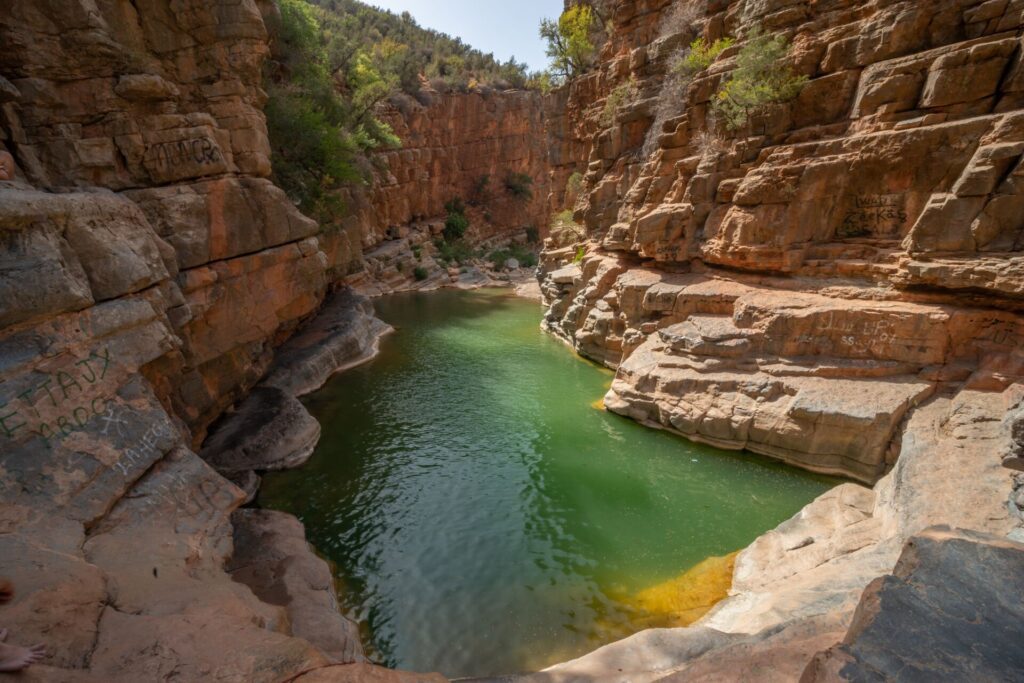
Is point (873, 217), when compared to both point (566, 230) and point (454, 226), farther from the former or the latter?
point (454, 226)

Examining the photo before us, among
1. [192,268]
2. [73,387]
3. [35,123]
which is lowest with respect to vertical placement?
[73,387]

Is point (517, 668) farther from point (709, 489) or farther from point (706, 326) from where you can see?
point (706, 326)

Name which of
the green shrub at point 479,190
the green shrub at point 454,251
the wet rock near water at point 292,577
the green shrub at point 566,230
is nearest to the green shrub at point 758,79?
the green shrub at point 566,230

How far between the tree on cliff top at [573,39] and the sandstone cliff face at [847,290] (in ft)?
28.1

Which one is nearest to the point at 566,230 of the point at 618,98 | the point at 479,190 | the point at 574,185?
the point at 574,185

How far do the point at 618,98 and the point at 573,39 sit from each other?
652cm

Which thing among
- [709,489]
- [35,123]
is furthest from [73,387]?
[709,489]

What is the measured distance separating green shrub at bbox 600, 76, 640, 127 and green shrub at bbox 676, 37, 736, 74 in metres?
2.56

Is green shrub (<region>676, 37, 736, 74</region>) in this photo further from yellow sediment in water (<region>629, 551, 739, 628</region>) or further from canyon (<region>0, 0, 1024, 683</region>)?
yellow sediment in water (<region>629, 551, 739, 628</region>)

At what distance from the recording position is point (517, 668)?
21.6 ft

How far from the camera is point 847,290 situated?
11.6 meters

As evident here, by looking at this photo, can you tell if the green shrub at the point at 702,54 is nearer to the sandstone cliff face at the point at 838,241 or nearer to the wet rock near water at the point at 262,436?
the sandstone cliff face at the point at 838,241

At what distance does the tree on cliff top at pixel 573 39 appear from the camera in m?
23.5

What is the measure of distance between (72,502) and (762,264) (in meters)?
15.0
